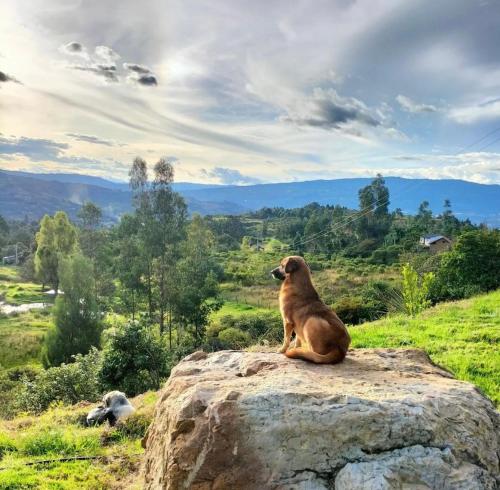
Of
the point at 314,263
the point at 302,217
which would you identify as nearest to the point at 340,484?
the point at 314,263

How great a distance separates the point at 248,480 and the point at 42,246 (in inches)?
2804

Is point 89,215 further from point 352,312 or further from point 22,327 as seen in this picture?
point 352,312

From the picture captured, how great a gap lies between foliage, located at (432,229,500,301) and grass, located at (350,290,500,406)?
1307 cm

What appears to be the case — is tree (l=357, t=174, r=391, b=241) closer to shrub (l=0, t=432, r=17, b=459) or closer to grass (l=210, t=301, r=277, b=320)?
grass (l=210, t=301, r=277, b=320)

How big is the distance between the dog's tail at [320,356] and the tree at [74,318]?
102 ft

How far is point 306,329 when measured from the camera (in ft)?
22.9

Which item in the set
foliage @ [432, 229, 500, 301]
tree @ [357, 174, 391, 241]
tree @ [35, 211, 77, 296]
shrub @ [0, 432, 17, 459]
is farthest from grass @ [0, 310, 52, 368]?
tree @ [357, 174, 391, 241]

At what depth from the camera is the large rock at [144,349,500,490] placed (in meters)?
4.82

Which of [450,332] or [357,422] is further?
[450,332]

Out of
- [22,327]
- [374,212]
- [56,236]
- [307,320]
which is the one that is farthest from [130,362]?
[374,212]

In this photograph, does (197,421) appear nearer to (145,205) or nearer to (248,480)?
(248,480)

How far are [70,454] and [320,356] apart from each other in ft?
17.3

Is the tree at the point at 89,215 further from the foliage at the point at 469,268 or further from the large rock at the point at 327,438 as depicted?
the large rock at the point at 327,438

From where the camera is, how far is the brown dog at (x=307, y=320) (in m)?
6.89
